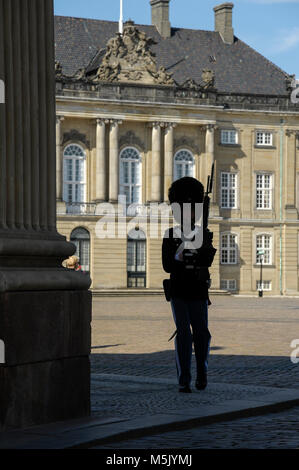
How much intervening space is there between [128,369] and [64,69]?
168 ft

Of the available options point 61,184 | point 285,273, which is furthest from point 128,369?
point 285,273

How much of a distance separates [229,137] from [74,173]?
10118 millimetres

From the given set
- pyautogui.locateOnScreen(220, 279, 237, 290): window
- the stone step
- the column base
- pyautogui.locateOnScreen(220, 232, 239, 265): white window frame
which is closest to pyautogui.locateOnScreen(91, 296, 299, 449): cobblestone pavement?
the column base

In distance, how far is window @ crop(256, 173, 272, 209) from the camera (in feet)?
223

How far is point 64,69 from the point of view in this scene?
210 ft

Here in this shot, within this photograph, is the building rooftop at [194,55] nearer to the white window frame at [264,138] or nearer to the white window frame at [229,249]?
the white window frame at [264,138]

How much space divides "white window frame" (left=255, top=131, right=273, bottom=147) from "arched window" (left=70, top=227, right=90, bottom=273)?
12187 mm

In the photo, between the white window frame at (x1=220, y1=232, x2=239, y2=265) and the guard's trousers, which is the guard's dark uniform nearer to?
the guard's trousers

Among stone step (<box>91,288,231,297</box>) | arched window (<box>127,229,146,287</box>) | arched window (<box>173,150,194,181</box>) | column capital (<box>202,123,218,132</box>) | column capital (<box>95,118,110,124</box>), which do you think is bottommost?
stone step (<box>91,288,231,297</box>)

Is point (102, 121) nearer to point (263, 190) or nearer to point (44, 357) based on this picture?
point (263, 190)

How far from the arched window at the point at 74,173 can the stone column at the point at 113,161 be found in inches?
59.8

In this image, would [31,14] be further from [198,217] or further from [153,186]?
[153,186]

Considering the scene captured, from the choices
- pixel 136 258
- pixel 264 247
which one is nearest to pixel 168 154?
pixel 136 258

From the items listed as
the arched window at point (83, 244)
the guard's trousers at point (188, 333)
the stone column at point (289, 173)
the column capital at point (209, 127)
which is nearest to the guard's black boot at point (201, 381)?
the guard's trousers at point (188, 333)
